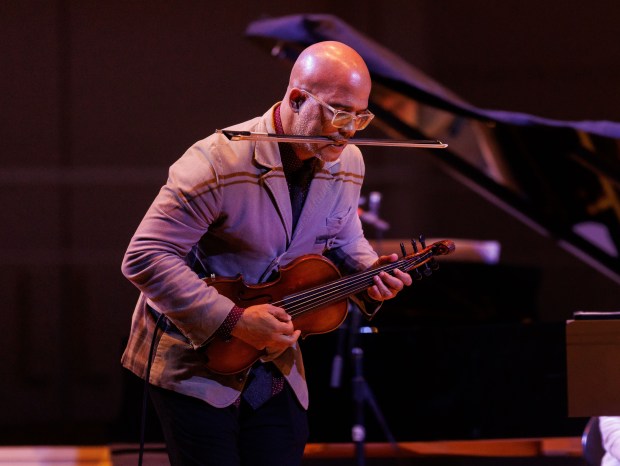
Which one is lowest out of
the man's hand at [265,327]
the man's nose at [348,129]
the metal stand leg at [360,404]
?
the metal stand leg at [360,404]

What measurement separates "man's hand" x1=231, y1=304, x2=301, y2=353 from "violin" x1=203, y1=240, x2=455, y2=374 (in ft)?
0.16

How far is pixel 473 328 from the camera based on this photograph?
3621mm

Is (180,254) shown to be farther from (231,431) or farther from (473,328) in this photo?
(473,328)

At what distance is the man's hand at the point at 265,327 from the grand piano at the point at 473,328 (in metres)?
1.75

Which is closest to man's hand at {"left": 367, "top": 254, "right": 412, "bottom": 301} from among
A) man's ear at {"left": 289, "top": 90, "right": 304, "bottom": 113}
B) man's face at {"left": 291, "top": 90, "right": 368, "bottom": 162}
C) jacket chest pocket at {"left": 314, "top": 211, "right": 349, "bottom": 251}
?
jacket chest pocket at {"left": 314, "top": 211, "right": 349, "bottom": 251}

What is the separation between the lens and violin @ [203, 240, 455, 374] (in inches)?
72.6

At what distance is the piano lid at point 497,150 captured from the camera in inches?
139

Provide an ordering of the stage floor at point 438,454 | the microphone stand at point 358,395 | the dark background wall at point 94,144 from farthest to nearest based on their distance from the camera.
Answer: the dark background wall at point 94,144 → the stage floor at point 438,454 → the microphone stand at point 358,395

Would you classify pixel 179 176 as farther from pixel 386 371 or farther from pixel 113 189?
pixel 113 189

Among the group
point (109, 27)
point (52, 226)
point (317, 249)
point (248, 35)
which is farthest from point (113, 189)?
point (317, 249)

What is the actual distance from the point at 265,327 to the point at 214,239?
0.80ft

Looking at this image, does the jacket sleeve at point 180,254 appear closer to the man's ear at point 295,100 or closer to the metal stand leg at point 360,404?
the man's ear at point 295,100

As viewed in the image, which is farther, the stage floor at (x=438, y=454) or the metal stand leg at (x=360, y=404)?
the stage floor at (x=438, y=454)

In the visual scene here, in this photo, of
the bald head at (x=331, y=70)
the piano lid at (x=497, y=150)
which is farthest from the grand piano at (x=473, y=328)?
the bald head at (x=331, y=70)
